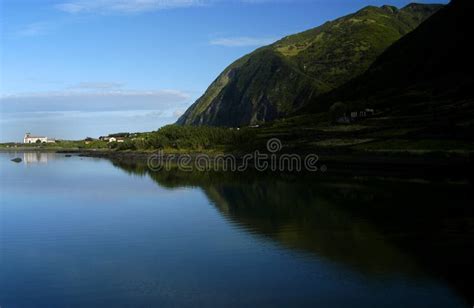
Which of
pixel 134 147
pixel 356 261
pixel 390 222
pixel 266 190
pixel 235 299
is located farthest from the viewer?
pixel 134 147

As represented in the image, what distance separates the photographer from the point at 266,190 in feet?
203

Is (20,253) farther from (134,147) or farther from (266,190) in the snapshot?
(134,147)

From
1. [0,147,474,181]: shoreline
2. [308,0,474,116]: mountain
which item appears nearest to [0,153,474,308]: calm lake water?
[0,147,474,181]: shoreline

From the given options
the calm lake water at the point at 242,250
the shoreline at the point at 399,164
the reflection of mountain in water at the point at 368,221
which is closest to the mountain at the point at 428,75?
the shoreline at the point at 399,164

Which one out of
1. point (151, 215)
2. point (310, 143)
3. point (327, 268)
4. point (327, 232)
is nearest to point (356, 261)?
point (327, 268)

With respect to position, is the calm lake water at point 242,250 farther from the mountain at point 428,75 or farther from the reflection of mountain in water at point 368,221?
the mountain at point 428,75

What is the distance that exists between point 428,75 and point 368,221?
129665 mm

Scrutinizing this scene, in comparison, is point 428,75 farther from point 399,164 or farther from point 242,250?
point 242,250

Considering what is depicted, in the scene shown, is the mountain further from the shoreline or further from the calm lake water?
the calm lake water

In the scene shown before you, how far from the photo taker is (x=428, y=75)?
511 ft

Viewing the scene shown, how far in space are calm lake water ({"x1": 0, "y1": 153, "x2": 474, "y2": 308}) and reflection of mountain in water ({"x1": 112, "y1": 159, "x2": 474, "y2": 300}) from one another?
109 millimetres

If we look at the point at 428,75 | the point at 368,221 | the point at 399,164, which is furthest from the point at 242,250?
the point at 428,75

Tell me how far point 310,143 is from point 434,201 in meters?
60.4

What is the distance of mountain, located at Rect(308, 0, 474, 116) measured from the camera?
122m
